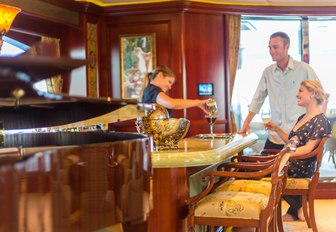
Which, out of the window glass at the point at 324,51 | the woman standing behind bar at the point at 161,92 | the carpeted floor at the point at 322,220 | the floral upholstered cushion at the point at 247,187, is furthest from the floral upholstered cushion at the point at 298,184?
the window glass at the point at 324,51

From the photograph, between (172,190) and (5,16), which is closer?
(172,190)

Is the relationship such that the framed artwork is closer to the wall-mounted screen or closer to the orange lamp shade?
the wall-mounted screen

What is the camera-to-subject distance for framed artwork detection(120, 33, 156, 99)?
20.5ft

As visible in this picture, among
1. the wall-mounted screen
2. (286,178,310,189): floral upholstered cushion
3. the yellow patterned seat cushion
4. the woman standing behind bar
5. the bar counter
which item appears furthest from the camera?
the wall-mounted screen

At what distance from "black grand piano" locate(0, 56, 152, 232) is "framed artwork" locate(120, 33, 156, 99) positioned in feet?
15.9

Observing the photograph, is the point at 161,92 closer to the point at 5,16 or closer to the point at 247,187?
the point at 247,187

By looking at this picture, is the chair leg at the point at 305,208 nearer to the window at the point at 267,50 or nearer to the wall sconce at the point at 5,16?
the window at the point at 267,50

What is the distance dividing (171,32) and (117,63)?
0.83 meters

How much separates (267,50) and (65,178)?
564cm

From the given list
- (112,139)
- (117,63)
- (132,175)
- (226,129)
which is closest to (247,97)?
(226,129)

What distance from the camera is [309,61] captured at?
6.43 m

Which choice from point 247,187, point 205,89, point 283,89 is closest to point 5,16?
point 247,187

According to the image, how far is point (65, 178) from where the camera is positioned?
1121 millimetres

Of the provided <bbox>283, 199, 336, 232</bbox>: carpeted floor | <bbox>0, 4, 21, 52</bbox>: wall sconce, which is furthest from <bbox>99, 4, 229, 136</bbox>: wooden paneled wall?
<bbox>0, 4, 21, 52</bbox>: wall sconce
